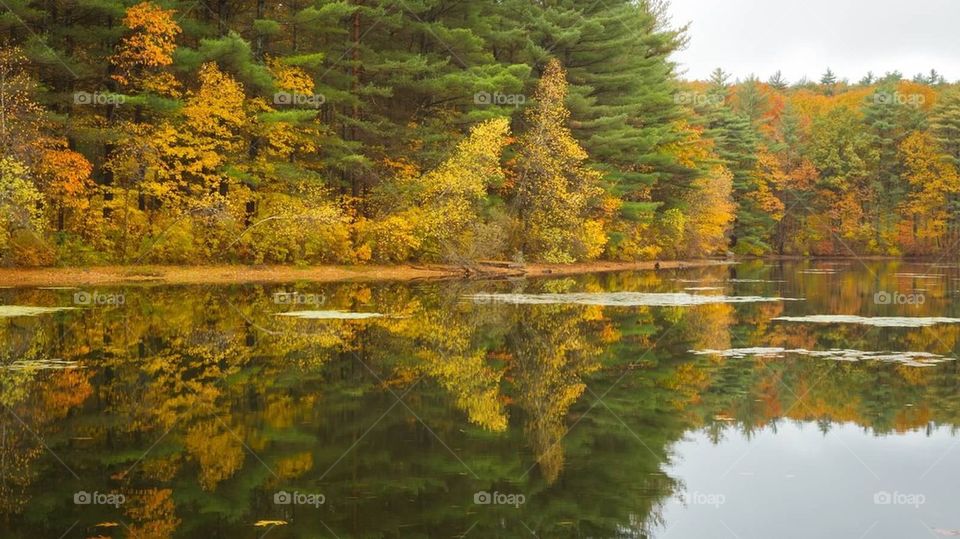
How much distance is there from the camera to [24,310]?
866 inches

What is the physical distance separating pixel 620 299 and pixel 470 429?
19943 millimetres

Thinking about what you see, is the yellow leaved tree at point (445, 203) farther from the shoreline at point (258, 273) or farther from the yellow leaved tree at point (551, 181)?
the yellow leaved tree at point (551, 181)

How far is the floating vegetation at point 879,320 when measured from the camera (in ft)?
73.3

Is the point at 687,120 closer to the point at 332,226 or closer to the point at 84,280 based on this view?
the point at 332,226

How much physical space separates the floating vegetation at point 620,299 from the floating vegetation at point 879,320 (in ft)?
15.3

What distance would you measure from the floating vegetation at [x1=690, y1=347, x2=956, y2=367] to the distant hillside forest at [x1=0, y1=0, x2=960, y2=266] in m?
22.6

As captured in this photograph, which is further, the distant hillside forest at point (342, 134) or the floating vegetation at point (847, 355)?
the distant hillside forest at point (342, 134)

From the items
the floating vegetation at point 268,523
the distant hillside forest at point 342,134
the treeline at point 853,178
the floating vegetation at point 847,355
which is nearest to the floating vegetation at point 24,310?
the distant hillside forest at point 342,134

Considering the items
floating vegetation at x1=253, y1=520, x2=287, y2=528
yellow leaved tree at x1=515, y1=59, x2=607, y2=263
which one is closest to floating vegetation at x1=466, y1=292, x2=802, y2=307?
yellow leaved tree at x1=515, y1=59, x2=607, y2=263

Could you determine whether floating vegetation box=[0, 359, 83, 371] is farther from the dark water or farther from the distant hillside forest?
the distant hillside forest

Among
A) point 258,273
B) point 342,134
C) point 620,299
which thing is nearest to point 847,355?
point 620,299

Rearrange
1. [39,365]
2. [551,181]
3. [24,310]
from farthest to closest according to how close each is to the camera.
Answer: [551,181] → [24,310] → [39,365]

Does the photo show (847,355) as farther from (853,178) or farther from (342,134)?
(853,178)

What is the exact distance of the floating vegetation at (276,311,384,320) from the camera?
72.1 feet
